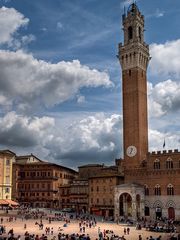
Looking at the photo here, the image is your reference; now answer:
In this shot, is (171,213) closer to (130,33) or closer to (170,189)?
(170,189)

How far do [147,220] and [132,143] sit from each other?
1503 cm

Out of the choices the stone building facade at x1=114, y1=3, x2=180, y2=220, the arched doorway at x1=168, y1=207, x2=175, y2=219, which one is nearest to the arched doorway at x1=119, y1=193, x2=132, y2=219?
the stone building facade at x1=114, y1=3, x2=180, y2=220

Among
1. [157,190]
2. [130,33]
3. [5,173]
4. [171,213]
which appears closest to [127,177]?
[157,190]

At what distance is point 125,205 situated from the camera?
74125 mm

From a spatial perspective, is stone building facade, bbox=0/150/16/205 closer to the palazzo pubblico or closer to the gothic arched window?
the palazzo pubblico

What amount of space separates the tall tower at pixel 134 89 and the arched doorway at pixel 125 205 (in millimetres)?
5760

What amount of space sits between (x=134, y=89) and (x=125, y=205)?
2270 cm

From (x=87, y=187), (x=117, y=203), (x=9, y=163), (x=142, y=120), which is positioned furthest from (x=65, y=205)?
(x=142, y=120)

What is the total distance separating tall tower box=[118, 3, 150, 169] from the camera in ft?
254

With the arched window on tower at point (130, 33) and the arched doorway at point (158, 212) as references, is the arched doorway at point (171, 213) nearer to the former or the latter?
the arched doorway at point (158, 212)

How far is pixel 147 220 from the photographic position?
232 ft

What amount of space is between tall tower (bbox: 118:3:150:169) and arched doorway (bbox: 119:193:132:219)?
5.76 m

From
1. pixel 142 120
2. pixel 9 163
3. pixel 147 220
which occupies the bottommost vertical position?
pixel 147 220

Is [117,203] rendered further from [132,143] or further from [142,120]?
[142,120]
